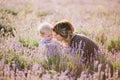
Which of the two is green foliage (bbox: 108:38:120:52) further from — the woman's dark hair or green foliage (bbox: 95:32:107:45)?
the woman's dark hair

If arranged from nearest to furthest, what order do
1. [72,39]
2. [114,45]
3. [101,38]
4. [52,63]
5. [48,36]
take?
[52,63], [72,39], [48,36], [114,45], [101,38]

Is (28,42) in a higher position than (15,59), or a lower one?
lower

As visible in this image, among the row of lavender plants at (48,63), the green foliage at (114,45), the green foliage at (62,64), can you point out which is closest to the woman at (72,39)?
the row of lavender plants at (48,63)

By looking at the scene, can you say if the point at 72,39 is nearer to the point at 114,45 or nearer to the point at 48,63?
the point at 48,63

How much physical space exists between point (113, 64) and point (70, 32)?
101 cm

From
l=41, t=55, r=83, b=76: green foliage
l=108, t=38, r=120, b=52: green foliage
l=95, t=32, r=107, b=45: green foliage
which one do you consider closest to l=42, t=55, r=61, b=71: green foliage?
l=41, t=55, r=83, b=76: green foliage

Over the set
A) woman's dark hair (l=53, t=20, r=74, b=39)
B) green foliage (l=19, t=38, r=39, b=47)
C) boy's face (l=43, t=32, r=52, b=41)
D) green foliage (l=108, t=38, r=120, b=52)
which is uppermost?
woman's dark hair (l=53, t=20, r=74, b=39)

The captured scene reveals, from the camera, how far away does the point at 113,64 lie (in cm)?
542

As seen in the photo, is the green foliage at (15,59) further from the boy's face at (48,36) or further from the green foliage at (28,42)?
the boy's face at (48,36)

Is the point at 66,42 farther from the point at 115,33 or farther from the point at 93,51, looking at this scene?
the point at 115,33

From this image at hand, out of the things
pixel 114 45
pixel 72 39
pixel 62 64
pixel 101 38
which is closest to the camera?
pixel 62 64

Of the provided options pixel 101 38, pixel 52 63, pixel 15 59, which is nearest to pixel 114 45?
pixel 101 38

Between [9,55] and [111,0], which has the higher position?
[9,55]

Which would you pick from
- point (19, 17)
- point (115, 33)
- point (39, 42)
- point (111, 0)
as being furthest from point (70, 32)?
point (111, 0)
